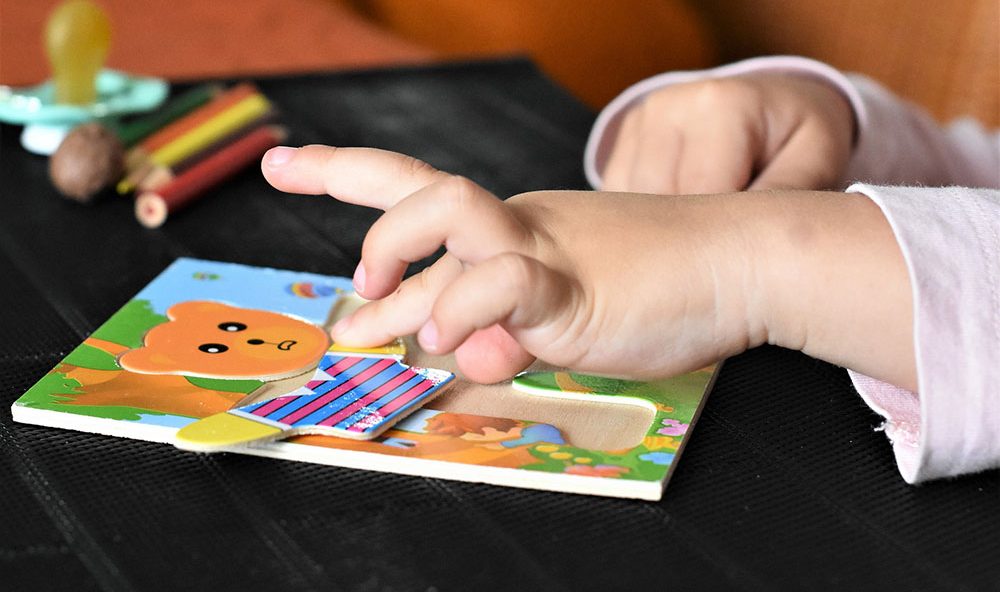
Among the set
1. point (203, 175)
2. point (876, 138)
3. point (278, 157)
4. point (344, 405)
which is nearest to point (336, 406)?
point (344, 405)

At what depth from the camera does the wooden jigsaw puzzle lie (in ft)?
1.53

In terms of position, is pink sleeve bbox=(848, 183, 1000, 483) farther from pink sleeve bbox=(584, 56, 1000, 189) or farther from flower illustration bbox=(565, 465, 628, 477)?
pink sleeve bbox=(584, 56, 1000, 189)

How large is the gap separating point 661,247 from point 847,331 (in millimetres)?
87

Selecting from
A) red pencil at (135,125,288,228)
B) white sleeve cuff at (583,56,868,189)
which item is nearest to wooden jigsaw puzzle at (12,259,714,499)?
red pencil at (135,125,288,228)

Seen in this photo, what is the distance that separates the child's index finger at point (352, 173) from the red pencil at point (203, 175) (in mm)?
239

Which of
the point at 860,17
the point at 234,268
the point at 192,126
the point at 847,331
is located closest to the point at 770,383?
the point at 847,331

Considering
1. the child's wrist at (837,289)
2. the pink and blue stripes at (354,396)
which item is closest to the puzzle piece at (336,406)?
the pink and blue stripes at (354,396)

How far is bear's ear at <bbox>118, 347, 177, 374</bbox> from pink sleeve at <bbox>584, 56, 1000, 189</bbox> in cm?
34

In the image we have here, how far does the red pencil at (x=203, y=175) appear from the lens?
0.72 meters

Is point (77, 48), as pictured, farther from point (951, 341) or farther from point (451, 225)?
point (951, 341)

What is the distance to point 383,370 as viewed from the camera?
0.53 metres

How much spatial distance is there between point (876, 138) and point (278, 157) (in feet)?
1.40

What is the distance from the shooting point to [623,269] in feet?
1.55

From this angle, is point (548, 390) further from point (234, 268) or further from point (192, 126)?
point (192, 126)
